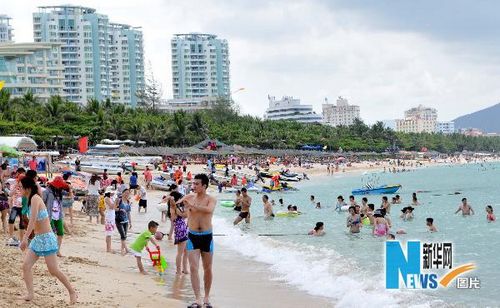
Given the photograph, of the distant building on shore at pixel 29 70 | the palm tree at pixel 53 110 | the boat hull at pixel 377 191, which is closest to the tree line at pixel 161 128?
the palm tree at pixel 53 110

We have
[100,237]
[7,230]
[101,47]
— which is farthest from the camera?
[101,47]

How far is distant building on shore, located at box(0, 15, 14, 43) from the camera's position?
15456 cm

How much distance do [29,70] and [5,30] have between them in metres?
59.3

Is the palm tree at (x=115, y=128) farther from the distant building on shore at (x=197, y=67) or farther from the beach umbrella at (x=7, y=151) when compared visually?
the distant building on shore at (x=197, y=67)

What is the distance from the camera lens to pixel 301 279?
12.7 metres

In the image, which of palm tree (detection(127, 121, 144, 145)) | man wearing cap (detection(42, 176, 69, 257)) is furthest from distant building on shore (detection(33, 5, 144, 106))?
man wearing cap (detection(42, 176, 69, 257))

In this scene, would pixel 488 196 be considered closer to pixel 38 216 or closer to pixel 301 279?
pixel 301 279

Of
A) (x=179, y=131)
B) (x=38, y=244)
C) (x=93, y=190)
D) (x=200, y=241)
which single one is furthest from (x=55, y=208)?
(x=179, y=131)

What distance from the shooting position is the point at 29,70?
339 feet

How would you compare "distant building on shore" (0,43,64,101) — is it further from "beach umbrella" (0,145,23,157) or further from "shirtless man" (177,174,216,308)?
"shirtless man" (177,174,216,308)

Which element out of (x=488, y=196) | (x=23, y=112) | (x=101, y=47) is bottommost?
(x=488, y=196)

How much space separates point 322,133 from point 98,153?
204 ft

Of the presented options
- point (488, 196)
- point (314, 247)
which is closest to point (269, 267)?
point (314, 247)

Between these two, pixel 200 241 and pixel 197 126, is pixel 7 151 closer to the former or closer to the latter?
pixel 200 241
